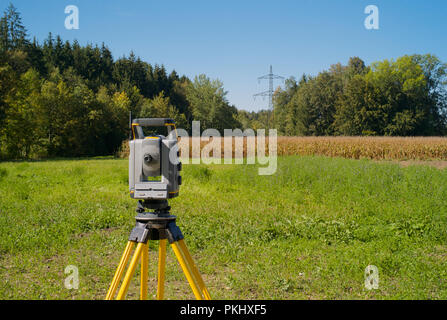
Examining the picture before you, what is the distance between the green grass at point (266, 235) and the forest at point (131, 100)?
22388 mm

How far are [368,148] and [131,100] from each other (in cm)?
3092

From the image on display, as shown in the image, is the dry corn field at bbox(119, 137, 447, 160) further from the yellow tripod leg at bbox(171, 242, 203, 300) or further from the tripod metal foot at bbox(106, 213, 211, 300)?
the yellow tripod leg at bbox(171, 242, 203, 300)

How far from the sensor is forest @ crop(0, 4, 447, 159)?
101 ft

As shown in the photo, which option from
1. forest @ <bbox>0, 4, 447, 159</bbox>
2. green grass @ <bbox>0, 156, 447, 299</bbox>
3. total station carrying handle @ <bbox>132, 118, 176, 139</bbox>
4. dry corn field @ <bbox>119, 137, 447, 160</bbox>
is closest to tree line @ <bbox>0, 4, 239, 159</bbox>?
forest @ <bbox>0, 4, 447, 159</bbox>

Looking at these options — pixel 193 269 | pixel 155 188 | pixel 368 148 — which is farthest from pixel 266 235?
pixel 368 148

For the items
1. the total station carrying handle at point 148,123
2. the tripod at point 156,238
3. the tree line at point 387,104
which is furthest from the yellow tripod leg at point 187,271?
the tree line at point 387,104

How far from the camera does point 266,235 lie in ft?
19.7

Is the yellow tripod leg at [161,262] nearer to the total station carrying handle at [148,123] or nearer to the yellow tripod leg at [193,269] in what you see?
the yellow tripod leg at [193,269]

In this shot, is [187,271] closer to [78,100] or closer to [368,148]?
[368,148]

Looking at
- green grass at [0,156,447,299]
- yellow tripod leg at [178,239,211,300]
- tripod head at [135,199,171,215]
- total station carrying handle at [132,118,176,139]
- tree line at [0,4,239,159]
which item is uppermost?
tree line at [0,4,239,159]

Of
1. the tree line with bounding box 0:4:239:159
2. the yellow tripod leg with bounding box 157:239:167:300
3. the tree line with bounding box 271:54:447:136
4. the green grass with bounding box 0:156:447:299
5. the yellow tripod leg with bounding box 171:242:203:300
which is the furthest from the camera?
the tree line with bounding box 271:54:447:136

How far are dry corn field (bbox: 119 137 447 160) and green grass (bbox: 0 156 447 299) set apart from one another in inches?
477

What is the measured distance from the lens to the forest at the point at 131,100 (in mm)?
30906
